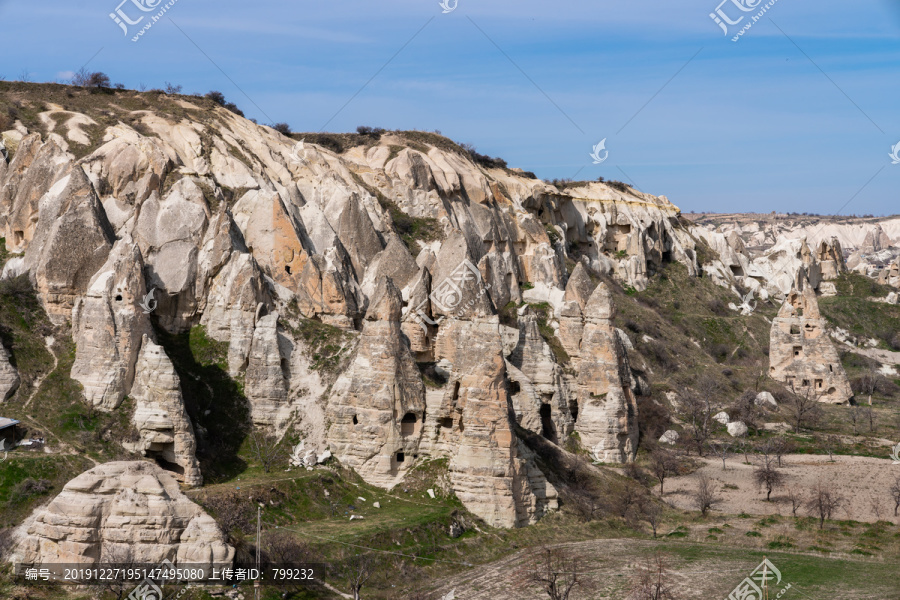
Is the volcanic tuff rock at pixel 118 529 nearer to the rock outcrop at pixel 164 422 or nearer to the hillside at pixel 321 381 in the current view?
the hillside at pixel 321 381

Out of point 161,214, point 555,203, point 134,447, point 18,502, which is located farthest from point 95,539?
point 555,203

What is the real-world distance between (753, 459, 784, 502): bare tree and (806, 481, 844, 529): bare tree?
1.41m

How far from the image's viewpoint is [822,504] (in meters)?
33.4

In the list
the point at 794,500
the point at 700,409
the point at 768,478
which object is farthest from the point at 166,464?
the point at 700,409

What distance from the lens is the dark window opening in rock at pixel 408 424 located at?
106ft

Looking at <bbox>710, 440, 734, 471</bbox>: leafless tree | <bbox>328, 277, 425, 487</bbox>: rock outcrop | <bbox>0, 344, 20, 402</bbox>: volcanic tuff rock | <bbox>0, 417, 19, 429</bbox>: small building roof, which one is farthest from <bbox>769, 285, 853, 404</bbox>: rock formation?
<bbox>0, 417, 19, 429</bbox>: small building roof

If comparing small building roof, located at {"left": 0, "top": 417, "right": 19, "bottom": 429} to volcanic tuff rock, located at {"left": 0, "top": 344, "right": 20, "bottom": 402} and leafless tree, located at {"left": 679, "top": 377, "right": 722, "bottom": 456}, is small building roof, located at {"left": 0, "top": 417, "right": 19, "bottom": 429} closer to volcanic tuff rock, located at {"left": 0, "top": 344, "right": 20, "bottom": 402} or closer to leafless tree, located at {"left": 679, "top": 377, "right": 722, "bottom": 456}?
volcanic tuff rock, located at {"left": 0, "top": 344, "right": 20, "bottom": 402}

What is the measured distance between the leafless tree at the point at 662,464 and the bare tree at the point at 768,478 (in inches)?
126

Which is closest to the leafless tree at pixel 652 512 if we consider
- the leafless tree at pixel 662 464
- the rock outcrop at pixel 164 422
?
the leafless tree at pixel 662 464

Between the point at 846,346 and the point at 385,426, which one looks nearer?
the point at 385,426

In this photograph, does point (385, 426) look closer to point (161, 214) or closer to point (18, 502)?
point (18, 502)

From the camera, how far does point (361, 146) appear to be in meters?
67.8

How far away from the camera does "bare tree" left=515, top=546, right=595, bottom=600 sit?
24.4 m

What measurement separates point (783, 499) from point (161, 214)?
2607 cm
